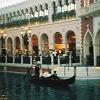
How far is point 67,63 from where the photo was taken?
1246 inches

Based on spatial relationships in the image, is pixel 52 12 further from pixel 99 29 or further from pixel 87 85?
pixel 87 85

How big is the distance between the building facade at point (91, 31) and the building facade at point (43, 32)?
83 centimetres

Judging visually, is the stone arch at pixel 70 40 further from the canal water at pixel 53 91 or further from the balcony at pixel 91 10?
the canal water at pixel 53 91

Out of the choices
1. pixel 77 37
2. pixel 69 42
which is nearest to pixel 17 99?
pixel 77 37

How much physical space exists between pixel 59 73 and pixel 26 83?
2643 millimetres

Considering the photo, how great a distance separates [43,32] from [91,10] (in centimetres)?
1017

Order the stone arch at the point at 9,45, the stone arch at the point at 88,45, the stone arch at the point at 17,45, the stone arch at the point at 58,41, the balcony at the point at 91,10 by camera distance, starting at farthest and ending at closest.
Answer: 1. the stone arch at the point at 9,45
2. the stone arch at the point at 17,45
3. the stone arch at the point at 58,41
4. the stone arch at the point at 88,45
5. the balcony at the point at 91,10

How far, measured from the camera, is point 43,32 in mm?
39500

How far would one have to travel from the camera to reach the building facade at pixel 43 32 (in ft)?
113

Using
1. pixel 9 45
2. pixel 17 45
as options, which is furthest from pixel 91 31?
pixel 9 45

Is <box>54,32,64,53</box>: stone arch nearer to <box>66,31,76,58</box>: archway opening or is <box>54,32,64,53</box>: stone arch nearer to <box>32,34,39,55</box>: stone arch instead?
<box>66,31,76,58</box>: archway opening

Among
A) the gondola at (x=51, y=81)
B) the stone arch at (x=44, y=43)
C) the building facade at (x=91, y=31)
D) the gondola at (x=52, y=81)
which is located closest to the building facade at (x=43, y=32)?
Answer: the stone arch at (x=44, y=43)

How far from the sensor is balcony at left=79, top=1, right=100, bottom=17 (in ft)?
95.0

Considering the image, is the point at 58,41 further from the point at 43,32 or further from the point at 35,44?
the point at 35,44
